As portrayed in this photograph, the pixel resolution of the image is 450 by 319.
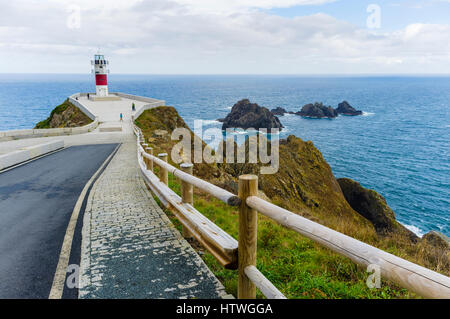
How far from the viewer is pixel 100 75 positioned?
63.8 m

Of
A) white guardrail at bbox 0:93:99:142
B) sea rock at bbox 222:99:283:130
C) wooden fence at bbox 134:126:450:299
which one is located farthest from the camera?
sea rock at bbox 222:99:283:130

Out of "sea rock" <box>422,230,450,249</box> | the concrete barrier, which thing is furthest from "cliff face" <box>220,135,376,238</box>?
the concrete barrier

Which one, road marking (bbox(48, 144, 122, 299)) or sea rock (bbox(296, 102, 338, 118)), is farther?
sea rock (bbox(296, 102, 338, 118))

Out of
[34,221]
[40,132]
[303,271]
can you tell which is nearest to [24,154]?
[34,221]

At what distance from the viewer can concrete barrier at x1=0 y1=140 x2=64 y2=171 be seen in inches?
604

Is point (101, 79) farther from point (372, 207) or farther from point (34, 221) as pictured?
point (34, 221)

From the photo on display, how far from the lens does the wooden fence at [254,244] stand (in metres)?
1.80

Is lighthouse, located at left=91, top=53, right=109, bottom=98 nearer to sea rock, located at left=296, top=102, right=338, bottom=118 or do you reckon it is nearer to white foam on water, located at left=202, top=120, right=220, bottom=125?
white foam on water, located at left=202, top=120, right=220, bottom=125

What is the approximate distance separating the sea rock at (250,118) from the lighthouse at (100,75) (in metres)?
32.3

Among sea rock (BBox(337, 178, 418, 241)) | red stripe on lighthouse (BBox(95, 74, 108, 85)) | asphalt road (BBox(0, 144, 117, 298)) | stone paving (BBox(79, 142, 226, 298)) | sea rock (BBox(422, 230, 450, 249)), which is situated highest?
red stripe on lighthouse (BBox(95, 74, 108, 85))

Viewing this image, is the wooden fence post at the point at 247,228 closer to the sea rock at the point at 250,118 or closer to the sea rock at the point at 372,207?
the sea rock at the point at 372,207

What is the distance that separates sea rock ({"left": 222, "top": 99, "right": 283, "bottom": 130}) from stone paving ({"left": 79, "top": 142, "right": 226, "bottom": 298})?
235 ft

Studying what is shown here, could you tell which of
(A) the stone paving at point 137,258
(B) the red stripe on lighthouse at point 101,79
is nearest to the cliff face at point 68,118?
(B) the red stripe on lighthouse at point 101,79

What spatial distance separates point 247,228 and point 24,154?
722 inches
